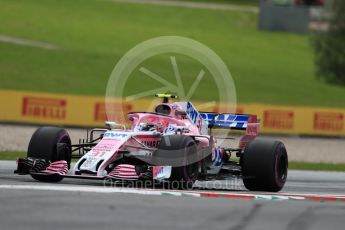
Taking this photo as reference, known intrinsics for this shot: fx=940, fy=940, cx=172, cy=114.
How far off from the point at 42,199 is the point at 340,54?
178 ft

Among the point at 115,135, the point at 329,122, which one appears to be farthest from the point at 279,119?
the point at 115,135

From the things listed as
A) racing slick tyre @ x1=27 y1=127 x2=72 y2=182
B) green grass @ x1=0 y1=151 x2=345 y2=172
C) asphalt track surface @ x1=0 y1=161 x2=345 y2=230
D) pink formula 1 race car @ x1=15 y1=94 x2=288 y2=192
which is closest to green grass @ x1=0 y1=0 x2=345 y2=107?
green grass @ x1=0 y1=151 x2=345 y2=172

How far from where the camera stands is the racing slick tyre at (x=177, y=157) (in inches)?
623

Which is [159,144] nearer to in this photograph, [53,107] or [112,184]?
[112,184]

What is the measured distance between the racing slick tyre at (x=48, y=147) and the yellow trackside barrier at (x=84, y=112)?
1841 centimetres

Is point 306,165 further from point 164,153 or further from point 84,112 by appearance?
point 164,153

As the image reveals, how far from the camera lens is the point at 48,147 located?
16703 mm

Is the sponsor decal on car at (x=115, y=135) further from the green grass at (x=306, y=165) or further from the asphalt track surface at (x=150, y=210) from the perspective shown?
the green grass at (x=306, y=165)

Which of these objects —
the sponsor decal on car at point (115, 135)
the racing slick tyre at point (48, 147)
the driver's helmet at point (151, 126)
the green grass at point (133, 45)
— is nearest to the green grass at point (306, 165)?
the racing slick tyre at point (48, 147)

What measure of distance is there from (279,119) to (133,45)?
28421mm

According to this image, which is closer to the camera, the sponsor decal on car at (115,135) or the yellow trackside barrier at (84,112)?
the sponsor decal on car at (115,135)

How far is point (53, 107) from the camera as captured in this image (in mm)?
35781

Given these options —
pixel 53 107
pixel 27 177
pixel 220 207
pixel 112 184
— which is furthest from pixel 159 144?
pixel 53 107

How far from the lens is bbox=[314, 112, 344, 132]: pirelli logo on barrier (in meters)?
38.9
